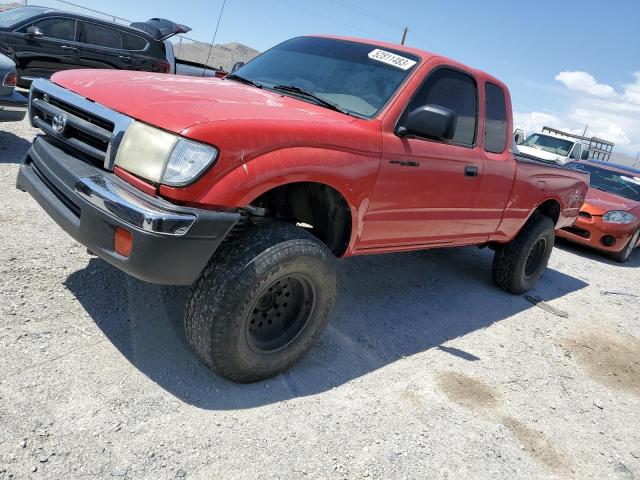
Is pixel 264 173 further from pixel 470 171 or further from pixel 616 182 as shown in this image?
pixel 616 182

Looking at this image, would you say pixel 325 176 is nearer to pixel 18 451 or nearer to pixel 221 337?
pixel 221 337

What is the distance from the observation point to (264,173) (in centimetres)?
244

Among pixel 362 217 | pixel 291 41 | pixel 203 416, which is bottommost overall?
pixel 203 416

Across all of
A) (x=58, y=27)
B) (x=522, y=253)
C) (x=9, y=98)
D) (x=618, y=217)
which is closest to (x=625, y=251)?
(x=618, y=217)

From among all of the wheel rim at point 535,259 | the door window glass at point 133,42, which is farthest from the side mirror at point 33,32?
the wheel rim at point 535,259

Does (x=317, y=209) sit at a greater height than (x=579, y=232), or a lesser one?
greater

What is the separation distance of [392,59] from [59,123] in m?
2.13

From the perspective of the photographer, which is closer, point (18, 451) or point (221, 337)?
point (18, 451)

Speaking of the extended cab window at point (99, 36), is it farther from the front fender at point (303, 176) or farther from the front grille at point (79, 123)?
the front fender at point (303, 176)

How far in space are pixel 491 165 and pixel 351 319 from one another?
66.0 inches

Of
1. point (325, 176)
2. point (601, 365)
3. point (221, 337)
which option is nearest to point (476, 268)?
point (601, 365)

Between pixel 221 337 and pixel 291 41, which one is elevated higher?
pixel 291 41

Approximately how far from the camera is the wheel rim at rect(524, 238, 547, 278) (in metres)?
5.57

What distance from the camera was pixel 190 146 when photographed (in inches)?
88.1
